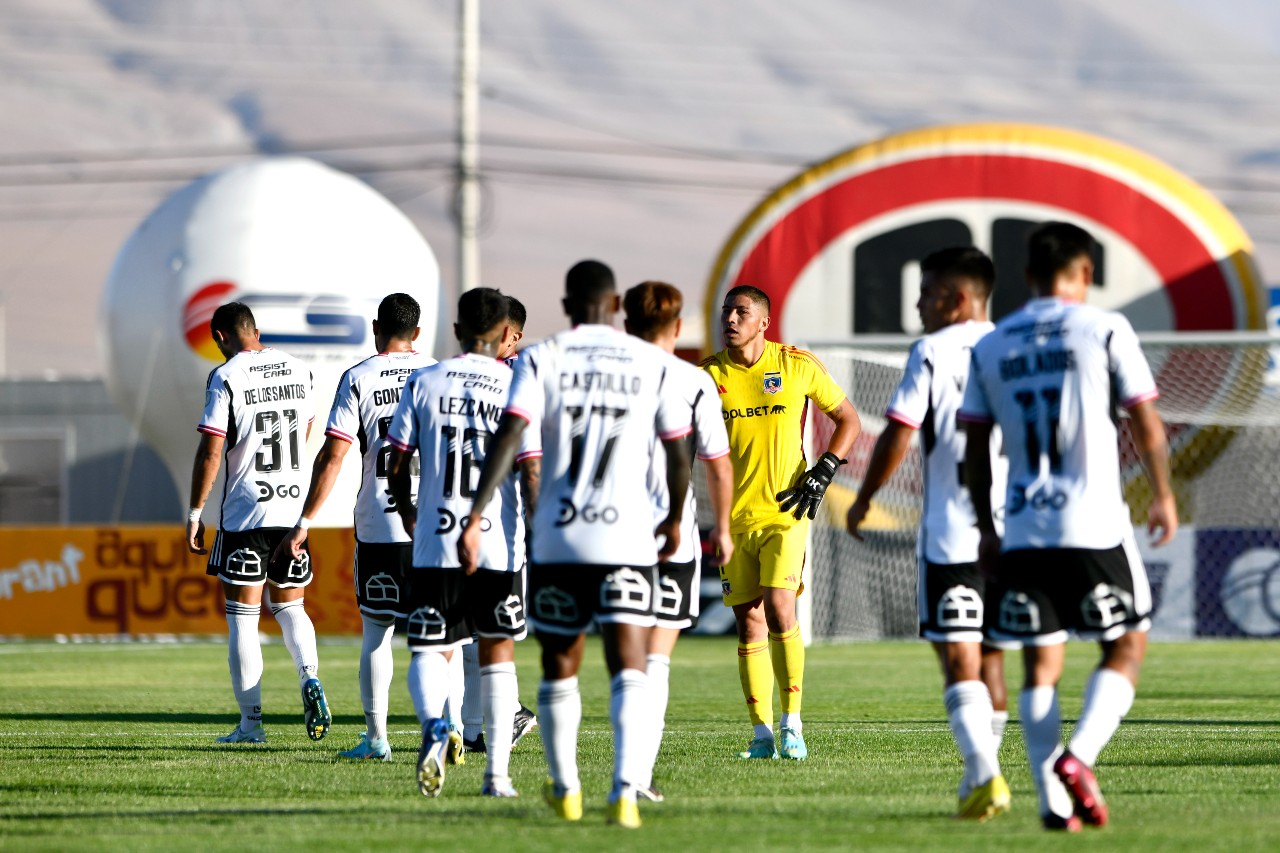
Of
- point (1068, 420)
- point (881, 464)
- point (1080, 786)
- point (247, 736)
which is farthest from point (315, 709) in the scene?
point (1068, 420)

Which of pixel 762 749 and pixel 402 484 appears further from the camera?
pixel 762 749

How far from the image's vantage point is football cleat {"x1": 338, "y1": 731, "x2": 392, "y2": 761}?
9516 mm

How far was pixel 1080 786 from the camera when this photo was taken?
6.54 meters

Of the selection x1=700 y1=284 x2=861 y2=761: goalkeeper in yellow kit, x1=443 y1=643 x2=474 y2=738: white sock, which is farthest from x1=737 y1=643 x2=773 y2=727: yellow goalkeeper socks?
x1=443 y1=643 x2=474 y2=738: white sock

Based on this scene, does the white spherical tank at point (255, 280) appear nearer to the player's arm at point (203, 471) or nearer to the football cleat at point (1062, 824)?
the player's arm at point (203, 471)

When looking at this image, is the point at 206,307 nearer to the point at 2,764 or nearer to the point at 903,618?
the point at 903,618

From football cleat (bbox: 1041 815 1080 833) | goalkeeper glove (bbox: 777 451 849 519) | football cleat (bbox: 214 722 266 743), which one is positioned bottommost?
football cleat (bbox: 214 722 266 743)

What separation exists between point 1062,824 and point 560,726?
6.07 feet

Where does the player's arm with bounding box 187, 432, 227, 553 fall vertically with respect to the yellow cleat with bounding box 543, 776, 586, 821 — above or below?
above

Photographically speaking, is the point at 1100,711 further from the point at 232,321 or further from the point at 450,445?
the point at 232,321

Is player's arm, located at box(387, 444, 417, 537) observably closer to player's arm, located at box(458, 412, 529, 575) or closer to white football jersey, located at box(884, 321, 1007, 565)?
player's arm, located at box(458, 412, 529, 575)

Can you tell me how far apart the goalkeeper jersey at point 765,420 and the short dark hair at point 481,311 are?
2325 mm

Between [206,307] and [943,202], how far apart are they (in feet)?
32.4

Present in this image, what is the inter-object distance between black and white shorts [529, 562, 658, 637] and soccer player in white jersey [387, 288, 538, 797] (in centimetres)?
87
